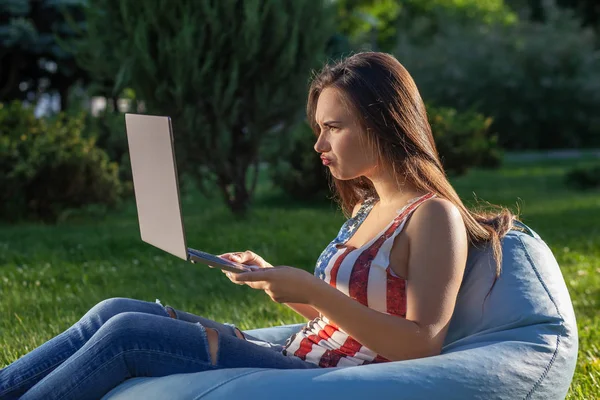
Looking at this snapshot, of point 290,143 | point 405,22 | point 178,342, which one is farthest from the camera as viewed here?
point 405,22

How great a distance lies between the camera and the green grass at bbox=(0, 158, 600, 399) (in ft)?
16.6

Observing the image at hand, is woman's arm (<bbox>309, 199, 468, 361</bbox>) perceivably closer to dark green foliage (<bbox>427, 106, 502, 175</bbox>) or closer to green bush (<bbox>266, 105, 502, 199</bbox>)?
green bush (<bbox>266, 105, 502, 199</bbox>)

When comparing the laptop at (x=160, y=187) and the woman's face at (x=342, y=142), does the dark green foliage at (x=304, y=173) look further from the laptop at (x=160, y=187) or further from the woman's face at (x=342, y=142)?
the laptop at (x=160, y=187)

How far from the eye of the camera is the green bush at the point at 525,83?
22.7 meters

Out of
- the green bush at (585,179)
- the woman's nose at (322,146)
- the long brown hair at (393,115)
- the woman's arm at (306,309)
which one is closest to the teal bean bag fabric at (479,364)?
the long brown hair at (393,115)

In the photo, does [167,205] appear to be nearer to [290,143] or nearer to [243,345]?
[243,345]

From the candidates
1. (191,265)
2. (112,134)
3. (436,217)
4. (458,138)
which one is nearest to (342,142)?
(436,217)

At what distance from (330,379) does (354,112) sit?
0.81 metres

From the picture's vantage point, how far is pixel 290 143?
8820mm

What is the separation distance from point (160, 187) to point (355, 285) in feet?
2.18

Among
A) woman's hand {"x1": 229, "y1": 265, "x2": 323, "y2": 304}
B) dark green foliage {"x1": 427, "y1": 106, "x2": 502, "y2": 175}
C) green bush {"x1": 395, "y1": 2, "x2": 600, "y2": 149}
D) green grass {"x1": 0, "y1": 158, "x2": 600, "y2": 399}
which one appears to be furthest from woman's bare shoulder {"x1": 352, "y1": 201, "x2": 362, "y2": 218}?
green bush {"x1": 395, "y1": 2, "x2": 600, "y2": 149}

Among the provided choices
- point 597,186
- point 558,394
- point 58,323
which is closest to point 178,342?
point 558,394

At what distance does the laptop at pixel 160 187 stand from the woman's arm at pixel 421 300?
29cm

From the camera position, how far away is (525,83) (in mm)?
22891
